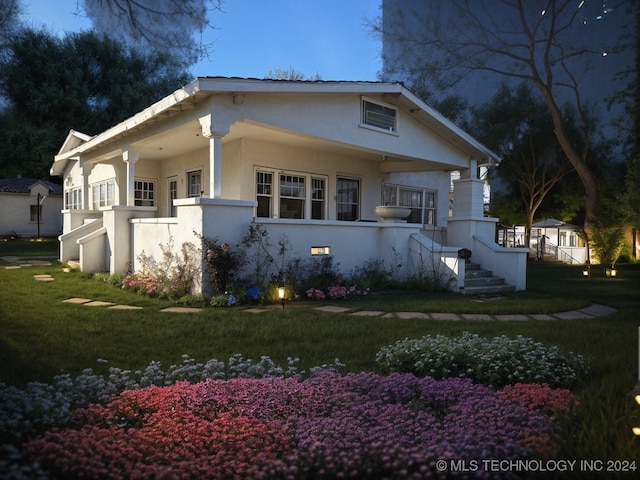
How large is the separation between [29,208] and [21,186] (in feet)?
4.10

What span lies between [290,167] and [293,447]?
30.0 ft

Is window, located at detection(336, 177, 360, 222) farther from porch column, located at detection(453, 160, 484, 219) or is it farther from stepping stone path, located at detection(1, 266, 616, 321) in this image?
stepping stone path, located at detection(1, 266, 616, 321)

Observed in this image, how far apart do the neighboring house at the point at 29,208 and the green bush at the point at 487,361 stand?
2457 centimetres

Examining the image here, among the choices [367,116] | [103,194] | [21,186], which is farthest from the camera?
[21,186]

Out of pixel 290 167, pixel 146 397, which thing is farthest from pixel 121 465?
pixel 290 167

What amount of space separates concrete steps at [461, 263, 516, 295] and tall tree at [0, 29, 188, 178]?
20419mm

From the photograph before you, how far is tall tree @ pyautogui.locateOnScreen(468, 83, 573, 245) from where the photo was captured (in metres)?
22.3

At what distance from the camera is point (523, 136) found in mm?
22922

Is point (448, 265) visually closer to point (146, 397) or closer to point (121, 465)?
point (146, 397)

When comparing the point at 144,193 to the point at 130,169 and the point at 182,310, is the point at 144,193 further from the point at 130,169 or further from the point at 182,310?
the point at 182,310

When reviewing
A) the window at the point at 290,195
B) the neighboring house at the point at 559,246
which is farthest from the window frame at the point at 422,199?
the neighboring house at the point at 559,246

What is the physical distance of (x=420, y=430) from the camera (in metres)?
2.50

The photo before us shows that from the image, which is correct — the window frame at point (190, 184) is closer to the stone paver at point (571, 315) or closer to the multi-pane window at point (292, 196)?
the multi-pane window at point (292, 196)

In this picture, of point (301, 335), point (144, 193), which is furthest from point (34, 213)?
point (301, 335)
